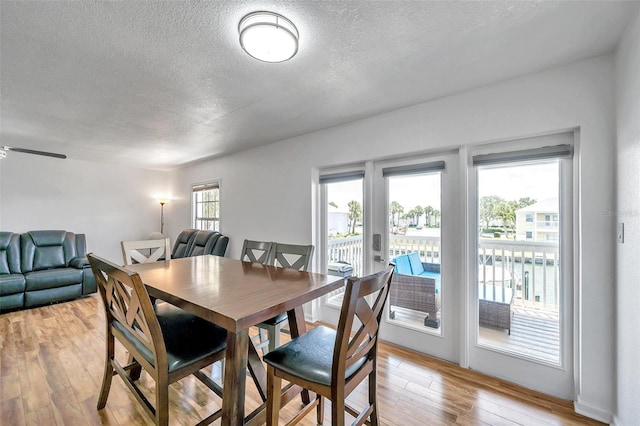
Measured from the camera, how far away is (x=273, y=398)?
1.32 m

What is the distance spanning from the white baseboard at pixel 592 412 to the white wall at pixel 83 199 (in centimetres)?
674

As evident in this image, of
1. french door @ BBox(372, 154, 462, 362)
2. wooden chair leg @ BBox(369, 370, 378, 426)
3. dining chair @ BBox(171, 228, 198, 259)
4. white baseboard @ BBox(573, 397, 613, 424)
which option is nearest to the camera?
wooden chair leg @ BBox(369, 370, 378, 426)

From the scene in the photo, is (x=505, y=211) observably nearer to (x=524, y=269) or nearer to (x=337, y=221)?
(x=524, y=269)

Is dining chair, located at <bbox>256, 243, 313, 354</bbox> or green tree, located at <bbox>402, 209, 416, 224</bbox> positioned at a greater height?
green tree, located at <bbox>402, 209, 416, 224</bbox>

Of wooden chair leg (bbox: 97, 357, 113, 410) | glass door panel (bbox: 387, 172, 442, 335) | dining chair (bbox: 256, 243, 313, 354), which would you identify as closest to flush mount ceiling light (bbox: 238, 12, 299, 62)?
dining chair (bbox: 256, 243, 313, 354)

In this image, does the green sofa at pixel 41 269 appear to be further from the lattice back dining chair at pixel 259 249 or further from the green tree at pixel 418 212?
the green tree at pixel 418 212

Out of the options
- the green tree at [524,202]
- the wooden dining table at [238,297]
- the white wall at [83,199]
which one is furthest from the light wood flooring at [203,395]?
the white wall at [83,199]

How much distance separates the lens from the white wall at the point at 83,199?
436cm

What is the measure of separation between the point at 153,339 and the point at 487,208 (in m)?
2.51

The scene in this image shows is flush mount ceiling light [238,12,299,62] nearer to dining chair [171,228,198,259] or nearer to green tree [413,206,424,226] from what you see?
green tree [413,206,424,226]

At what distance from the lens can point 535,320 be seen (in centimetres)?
211

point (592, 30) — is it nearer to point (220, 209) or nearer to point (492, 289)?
point (492, 289)

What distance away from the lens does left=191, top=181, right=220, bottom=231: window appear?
4902mm

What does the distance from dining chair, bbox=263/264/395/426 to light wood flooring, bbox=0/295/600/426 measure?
0.52 m
